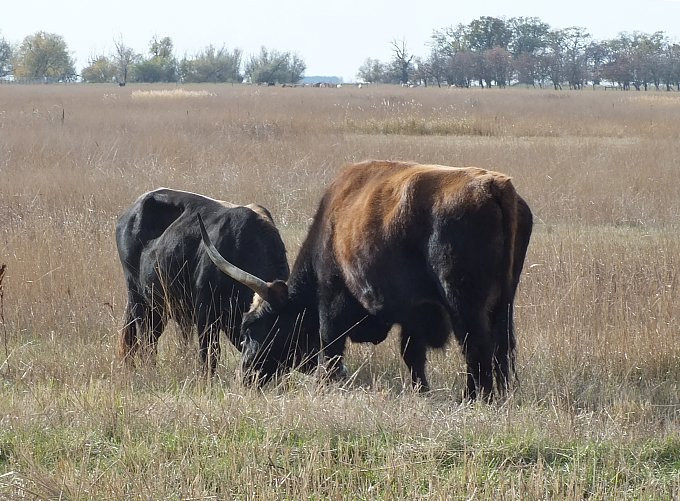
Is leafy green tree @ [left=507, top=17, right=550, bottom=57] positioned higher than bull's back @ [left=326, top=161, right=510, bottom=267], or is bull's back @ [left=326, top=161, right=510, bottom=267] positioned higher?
leafy green tree @ [left=507, top=17, right=550, bottom=57]

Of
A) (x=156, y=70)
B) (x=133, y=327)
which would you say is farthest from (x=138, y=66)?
(x=133, y=327)

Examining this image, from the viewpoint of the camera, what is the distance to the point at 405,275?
20.0 feet

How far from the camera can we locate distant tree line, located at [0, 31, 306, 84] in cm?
11419

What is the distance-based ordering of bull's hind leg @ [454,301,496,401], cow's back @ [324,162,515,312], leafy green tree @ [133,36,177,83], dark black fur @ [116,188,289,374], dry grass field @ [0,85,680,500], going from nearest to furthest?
dry grass field @ [0,85,680,500] → cow's back @ [324,162,515,312] → bull's hind leg @ [454,301,496,401] → dark black fur @ [116,188,289,374] → leafy green tree @ [133,36,177,83]

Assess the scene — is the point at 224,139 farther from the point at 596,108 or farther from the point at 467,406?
the point at 596,108

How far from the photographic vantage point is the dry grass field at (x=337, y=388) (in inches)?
184

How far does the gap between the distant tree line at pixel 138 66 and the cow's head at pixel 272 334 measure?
335ft

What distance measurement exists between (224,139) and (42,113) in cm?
804

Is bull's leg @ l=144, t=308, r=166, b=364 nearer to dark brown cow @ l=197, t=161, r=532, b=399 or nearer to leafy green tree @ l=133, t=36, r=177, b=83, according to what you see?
dark brown cow @ l=197, t=161, r=532, b=399

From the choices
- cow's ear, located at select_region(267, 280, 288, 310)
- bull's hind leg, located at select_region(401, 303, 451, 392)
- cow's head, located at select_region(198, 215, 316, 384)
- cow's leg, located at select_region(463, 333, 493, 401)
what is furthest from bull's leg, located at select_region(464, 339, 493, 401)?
cow's ear, located at select_region(267, 280, 288, 310)

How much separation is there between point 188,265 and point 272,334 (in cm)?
94

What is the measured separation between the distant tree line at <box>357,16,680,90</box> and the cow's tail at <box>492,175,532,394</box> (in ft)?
275

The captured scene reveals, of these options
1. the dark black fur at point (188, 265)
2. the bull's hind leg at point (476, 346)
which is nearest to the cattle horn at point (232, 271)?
the dark black fur at point (188, 265)

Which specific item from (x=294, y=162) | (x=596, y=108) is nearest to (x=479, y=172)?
(x=294, y=162)
